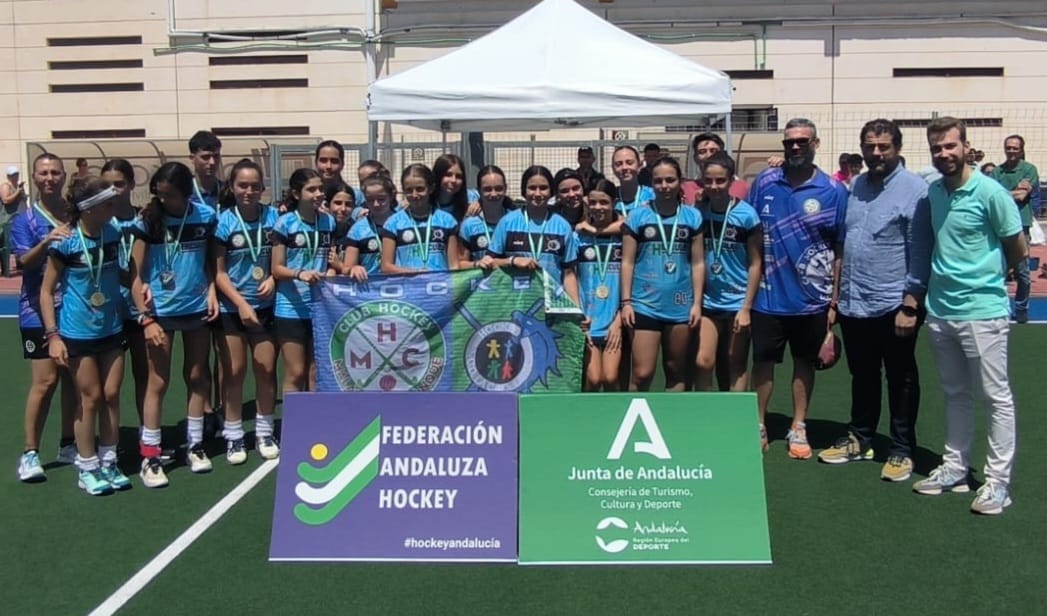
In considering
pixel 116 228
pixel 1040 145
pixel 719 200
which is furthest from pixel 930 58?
pixel 116 228

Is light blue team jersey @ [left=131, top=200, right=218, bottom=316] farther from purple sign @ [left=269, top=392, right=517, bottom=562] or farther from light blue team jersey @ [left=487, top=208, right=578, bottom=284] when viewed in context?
light blue team jersey @ [left=487, top=208, right=578, bottom=284]

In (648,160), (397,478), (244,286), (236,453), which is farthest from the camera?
(648,160)

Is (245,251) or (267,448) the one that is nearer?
(245,251)

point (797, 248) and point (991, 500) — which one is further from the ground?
point (797, 248)

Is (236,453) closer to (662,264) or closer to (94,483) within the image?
(94,483)

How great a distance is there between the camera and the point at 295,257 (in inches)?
217

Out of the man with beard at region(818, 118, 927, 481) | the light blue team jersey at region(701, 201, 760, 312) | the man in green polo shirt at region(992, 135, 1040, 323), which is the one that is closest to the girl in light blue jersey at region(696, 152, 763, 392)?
the light blue team jersey at region(701, 201, 760, 312)

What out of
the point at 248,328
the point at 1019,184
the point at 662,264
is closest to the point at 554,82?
the point at 662,264

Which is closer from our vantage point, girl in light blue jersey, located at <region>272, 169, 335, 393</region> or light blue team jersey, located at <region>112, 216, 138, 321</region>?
light blue team jersey, located at <region>112, 216, 138, 321</region>

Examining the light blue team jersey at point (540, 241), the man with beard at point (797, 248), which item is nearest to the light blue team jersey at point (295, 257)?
the light blue team jersey at point (540, 241)

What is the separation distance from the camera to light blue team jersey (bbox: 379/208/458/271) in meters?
5.44

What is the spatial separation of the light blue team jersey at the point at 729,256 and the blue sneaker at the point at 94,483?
357 centimetres

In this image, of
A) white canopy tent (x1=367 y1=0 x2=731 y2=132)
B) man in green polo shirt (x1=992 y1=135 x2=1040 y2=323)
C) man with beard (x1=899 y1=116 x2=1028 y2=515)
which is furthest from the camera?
man in green polo shirt (x1=992 y1=135 x2=1040 y2=323)

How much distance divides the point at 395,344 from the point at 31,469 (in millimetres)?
2366
